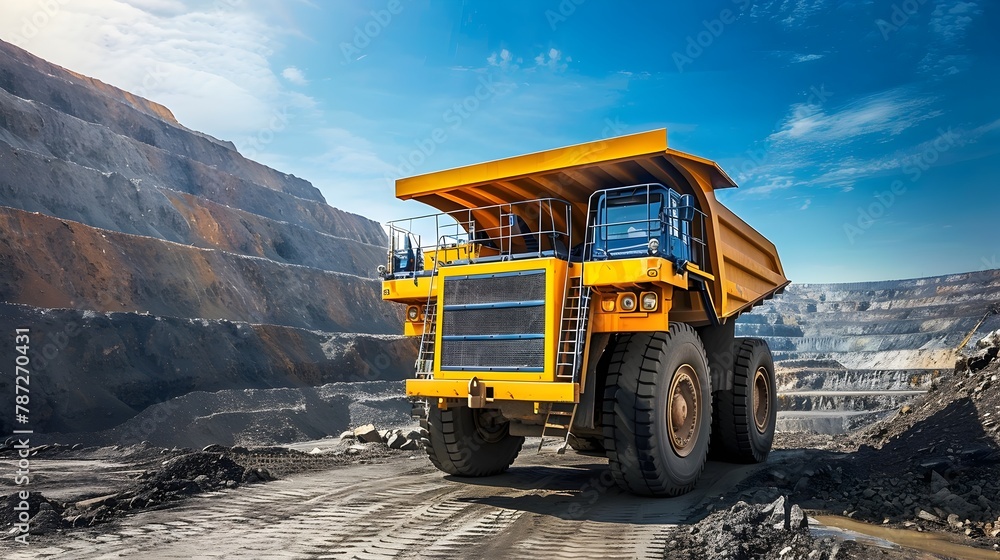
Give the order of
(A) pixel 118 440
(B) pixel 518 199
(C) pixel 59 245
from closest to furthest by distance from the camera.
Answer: (B) pixel 518 199 → (A) pixel 118 440 → (C) pixel 59 245

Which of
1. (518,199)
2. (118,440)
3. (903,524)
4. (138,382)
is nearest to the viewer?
(903,524)

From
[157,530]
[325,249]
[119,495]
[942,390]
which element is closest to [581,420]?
[157,530]

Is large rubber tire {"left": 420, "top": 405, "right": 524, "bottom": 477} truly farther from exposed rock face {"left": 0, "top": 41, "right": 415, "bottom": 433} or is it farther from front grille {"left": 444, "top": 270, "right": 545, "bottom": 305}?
exposed rock face {"left": 0, "top": 41, "right": 415, "bottom": 433}

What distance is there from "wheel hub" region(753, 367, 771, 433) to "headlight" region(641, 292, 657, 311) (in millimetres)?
3861

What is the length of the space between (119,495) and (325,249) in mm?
43961

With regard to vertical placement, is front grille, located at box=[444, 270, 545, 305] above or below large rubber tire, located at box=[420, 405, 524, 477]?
above

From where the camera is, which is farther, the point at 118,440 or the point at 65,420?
the point at 65,420

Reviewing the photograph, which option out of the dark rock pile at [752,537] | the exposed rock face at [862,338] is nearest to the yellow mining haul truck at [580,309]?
the dark rock pile at [752,537]

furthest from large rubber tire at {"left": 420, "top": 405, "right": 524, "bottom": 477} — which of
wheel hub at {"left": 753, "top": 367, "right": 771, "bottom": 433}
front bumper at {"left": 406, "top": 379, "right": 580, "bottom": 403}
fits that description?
wheel hub at {"left": 753, "top": 367, "right": 771, "bottom": 433}

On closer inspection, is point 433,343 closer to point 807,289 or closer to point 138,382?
A: point 138,382

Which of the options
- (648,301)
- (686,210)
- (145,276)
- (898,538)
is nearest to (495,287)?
(648,301)

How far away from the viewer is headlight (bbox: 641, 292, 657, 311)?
5914 millimetres

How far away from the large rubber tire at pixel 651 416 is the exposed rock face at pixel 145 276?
46.5 ft

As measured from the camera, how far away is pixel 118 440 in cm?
1368
